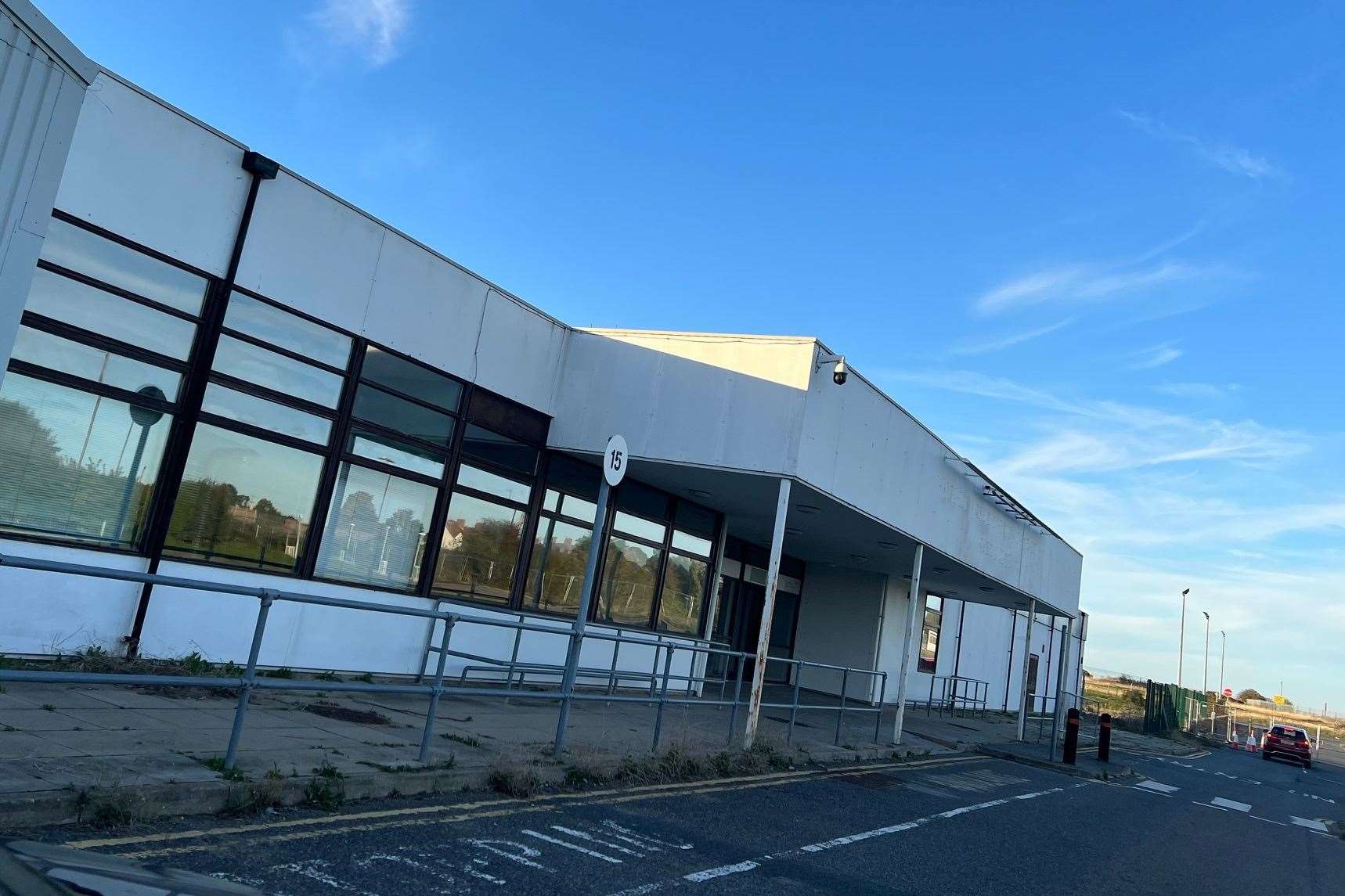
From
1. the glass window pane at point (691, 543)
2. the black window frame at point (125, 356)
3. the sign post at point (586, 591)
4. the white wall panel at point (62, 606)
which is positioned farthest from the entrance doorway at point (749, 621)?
the white wall panel at point (62, 606)

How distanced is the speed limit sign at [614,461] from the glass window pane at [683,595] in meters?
7.07

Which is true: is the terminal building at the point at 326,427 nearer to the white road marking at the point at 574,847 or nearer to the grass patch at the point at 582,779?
→ the white road marking at the point at 574,847

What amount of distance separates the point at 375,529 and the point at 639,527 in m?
4.81

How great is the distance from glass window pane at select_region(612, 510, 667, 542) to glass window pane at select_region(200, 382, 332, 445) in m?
5.19

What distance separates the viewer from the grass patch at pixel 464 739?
319 inches

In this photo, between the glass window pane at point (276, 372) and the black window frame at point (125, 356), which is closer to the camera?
the black window frame at point (125, 356)

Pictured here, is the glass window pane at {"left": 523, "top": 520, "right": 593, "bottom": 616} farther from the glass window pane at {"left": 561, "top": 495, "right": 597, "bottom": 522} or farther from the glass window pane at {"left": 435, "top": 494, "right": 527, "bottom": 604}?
the glass window pane at {"left": 435, "top": 494, "right": 527, "bottom": 604}

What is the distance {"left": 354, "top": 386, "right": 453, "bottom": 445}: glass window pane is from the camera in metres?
11.0

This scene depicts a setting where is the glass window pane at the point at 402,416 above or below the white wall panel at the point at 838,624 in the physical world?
above

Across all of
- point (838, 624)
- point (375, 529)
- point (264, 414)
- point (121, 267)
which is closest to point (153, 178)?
point (121, 267)

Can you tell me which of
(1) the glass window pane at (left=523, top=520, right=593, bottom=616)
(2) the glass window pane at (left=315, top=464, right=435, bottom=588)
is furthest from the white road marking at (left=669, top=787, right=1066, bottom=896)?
(2) the glass window pane at (left=315, top=464, right=435, bottom=588)

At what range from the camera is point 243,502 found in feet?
32.2

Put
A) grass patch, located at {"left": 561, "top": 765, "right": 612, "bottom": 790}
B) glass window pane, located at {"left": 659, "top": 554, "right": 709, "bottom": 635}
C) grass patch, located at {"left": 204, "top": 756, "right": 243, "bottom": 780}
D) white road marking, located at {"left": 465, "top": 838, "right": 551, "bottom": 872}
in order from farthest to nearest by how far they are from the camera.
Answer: glass window pane, located at {"left": 659, "top": 554, "right": 709, "bottom": 635} → grass patch, located at {"left": 561, "top": 765, "right": 612, "bottom": 790} → grass patch, located at {"left": 204, "top": 756, "right": 243, "bottom": 780} → white road marking, located at {"left": 465, "top": 838, "right": 551, "bottom": 872}

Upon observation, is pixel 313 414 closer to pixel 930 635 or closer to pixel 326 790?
pixel 326 790
